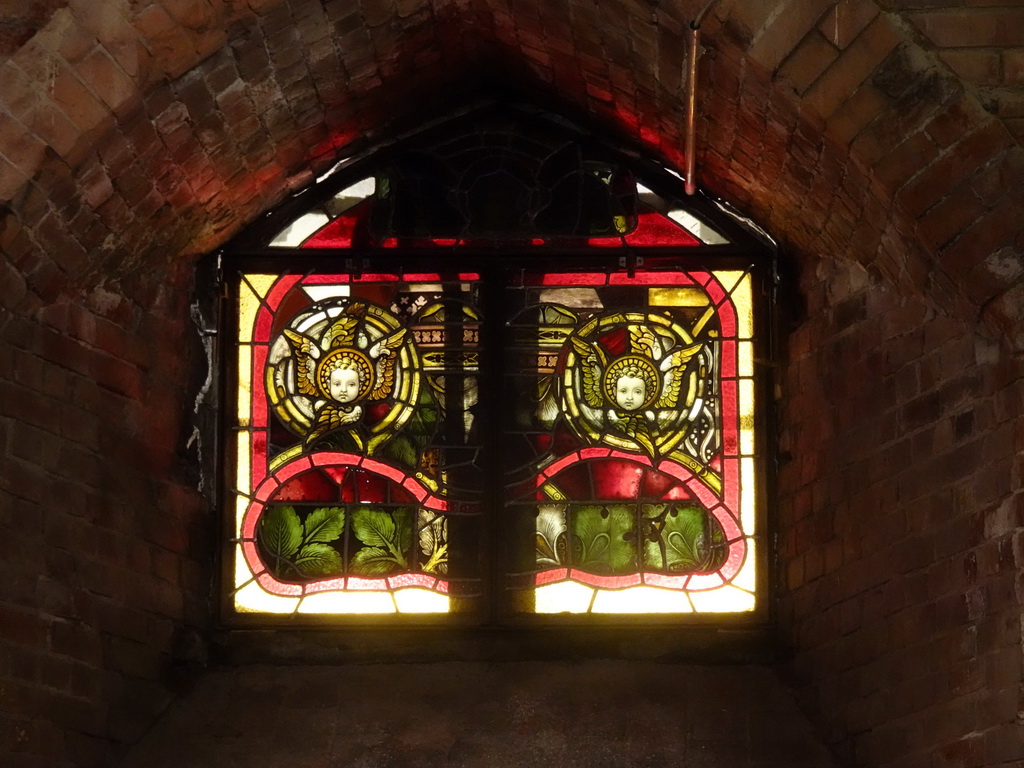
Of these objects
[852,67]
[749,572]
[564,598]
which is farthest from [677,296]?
[852,67]

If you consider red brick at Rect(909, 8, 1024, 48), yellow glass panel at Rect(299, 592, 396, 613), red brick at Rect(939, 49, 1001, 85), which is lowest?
yellow glass panel at Rect(299, 592, 396, 613)

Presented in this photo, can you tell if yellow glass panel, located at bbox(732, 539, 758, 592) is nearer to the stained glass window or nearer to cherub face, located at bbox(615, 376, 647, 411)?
the stained glass window

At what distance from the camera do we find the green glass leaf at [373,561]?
6.36 metres

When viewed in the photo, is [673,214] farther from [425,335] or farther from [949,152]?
[949,152]

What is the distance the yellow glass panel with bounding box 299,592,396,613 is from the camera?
6301mm

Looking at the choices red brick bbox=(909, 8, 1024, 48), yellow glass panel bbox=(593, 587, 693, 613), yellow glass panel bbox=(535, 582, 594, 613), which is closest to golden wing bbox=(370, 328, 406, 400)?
yellow glass panel bbox=(535, 582, 594, 613)

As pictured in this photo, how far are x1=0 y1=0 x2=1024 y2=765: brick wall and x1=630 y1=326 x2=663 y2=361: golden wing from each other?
48cm

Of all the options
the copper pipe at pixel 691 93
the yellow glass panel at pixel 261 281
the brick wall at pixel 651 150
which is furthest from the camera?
the yellow glass panel at pixel 261 281

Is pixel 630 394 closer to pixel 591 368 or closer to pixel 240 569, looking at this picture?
pixel 591 368

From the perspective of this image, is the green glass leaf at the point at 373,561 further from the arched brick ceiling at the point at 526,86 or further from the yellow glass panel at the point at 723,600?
the arched brick ceiling at the point at 526,86

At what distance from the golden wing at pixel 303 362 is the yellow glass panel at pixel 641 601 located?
1280 mm

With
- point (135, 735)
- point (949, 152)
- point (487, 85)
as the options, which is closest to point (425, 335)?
point (487, 85)

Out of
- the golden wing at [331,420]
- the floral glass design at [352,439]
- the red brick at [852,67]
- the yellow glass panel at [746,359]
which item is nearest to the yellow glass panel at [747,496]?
the yellow glass panel at [746,359]

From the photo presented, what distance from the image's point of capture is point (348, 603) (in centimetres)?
631
